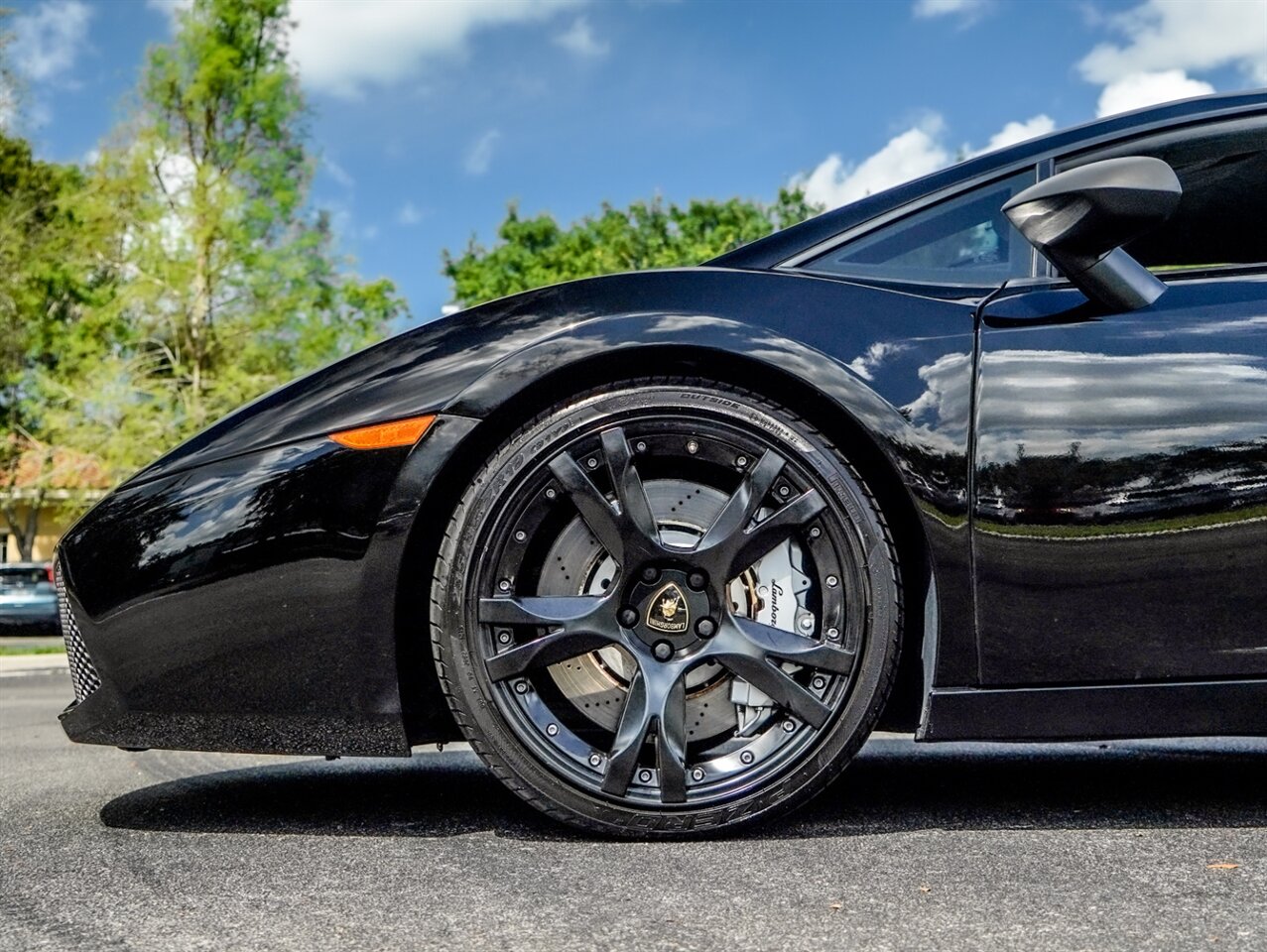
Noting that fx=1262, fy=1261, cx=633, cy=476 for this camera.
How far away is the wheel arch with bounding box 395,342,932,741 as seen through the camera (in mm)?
2201

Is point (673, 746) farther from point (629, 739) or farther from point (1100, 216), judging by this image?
point (1100, 216)

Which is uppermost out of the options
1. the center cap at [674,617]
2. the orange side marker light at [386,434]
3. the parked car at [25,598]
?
the orange side marker light at [386,434]

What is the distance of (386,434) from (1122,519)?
1268mm

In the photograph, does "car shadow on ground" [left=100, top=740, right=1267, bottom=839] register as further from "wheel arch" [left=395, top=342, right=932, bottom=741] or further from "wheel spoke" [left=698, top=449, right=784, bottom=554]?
"wheel spoke" [left=698, top=449, right=784, bottom=554]

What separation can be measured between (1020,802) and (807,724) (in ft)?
2.03

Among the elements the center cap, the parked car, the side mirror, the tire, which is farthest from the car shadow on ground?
the parked car

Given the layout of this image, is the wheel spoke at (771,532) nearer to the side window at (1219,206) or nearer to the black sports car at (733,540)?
the black sports car at (733,540)

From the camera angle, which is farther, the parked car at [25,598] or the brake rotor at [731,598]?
the parked car at [25,598]

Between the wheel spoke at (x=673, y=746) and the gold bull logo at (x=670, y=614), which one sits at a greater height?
the gold bull logo at (x=670, y=614)

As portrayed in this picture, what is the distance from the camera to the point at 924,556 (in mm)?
2195

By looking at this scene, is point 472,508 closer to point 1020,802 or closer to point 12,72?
point 1020,802

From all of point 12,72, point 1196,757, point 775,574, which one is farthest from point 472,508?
point 12,72

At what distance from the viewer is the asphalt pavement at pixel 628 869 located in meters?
1.62

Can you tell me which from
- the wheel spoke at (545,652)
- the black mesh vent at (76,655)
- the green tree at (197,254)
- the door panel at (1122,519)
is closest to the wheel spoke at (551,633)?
the wheel spoke at (545,652)
